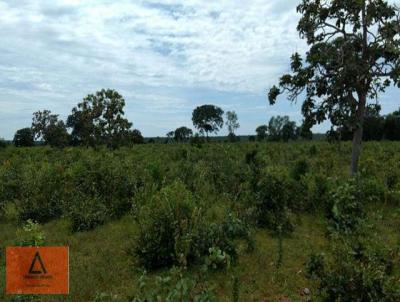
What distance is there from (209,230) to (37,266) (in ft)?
11.0

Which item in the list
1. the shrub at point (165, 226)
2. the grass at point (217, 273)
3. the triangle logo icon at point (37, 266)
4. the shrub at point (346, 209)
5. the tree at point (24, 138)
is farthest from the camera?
the tree at point (24, 138)

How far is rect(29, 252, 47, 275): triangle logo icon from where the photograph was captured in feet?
10.6

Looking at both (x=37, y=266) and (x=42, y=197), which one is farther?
(x=42, y=197)

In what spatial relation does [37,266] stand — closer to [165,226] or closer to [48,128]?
[165,226]

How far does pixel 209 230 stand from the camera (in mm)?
6266

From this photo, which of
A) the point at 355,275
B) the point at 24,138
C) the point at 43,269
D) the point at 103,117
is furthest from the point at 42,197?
the point at 24,138

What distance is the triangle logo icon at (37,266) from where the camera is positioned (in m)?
3.22

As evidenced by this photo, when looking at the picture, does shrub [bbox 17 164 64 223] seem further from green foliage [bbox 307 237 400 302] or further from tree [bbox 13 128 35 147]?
tree [bbox 13 128 35 147]

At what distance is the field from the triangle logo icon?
1.74ft

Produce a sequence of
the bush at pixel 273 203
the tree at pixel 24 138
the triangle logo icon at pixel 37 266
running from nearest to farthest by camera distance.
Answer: the triangle logo icon at pixel 37 266 < the bush at pixel 273 203 < the tree at pixel 24 138

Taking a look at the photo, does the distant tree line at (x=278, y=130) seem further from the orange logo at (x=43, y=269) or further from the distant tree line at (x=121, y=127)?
the orange logo at (x=43, y=269)

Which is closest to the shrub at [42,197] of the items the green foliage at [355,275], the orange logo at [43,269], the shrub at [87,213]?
the shrub at [87,213]

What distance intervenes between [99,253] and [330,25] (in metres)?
7.89

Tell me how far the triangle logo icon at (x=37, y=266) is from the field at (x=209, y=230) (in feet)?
1.74
